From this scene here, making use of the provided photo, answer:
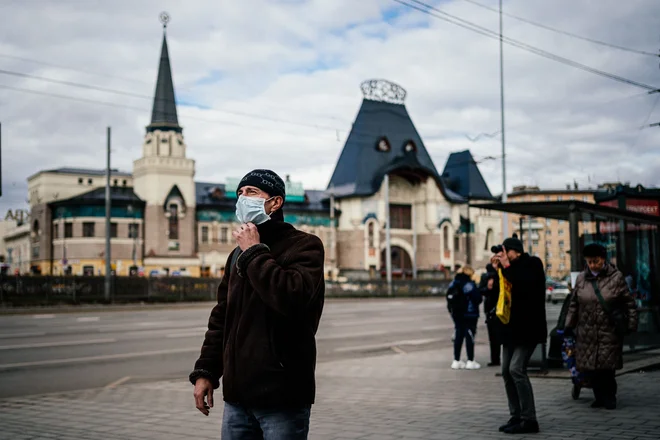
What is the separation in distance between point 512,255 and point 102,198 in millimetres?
63089

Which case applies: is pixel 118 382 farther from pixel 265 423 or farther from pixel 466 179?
pixel 466 179

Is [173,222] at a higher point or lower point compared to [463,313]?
higher

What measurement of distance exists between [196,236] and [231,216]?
4598 mm

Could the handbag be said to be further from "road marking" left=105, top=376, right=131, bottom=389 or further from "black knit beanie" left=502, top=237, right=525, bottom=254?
"road marking" left=105, top=376, right=131, bottom=389

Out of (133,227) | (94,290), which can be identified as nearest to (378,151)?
(133,227)

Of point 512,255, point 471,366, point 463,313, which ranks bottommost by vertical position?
point 471,366

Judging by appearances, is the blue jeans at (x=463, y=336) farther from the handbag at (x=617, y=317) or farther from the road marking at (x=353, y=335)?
the road marking at (x=353, y=335)

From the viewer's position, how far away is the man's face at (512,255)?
7.77 metres

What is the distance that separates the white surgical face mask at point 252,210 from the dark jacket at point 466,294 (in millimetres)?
10330

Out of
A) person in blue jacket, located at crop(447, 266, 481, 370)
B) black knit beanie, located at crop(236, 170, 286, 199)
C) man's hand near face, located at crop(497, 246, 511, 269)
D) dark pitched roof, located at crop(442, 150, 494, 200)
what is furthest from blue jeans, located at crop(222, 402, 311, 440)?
dark pitched roof, located at crop(442, 150, 494, 200)

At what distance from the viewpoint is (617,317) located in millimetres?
8602

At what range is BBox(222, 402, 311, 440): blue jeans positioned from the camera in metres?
3.43

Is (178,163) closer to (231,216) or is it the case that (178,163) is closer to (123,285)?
(231,216)

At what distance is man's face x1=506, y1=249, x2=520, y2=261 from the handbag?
5.16 feet
